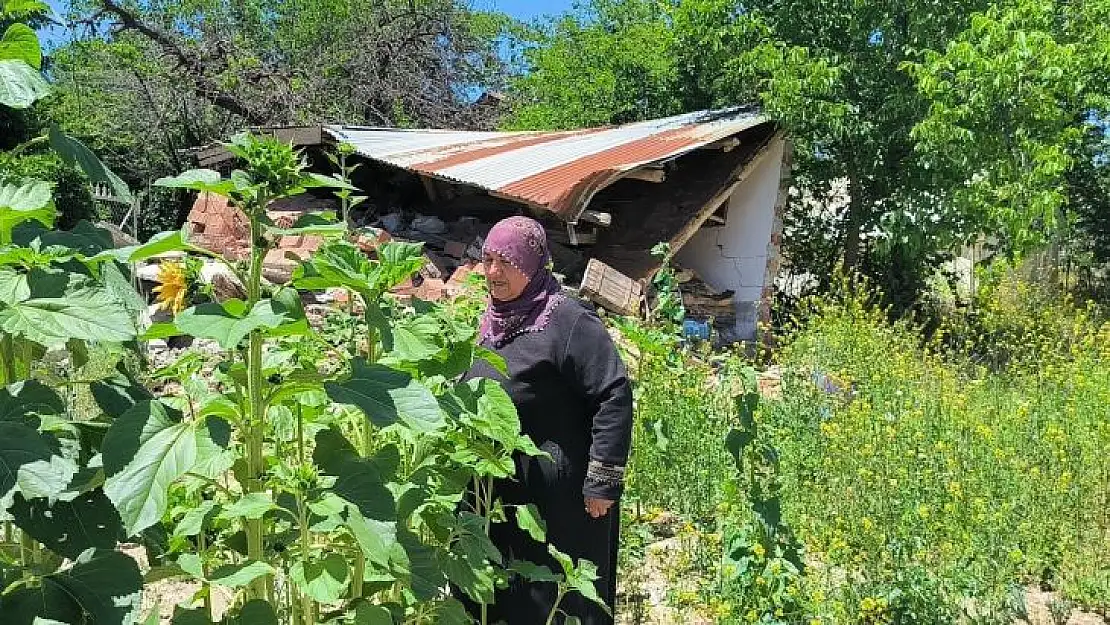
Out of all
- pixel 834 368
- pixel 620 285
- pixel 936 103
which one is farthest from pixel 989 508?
pixel 936 103

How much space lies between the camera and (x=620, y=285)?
779 centimetres

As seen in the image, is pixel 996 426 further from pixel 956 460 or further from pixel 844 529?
pixel 844 529

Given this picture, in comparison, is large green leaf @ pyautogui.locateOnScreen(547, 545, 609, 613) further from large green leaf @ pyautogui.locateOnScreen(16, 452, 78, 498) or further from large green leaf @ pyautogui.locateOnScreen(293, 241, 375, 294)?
large green leaf @ pyautogui.locateOnScreen(16, 452, 78, 498)

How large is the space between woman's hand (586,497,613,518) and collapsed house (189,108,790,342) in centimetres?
479

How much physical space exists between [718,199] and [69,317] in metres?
8.00

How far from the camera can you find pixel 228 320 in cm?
125

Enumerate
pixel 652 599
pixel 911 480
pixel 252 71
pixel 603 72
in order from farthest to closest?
1. pixel 252 71
2. pixel 603 72
3. pixel 911 480
4. pixel 652 599

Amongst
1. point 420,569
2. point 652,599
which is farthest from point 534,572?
point 652,599

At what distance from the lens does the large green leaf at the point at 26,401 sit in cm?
121

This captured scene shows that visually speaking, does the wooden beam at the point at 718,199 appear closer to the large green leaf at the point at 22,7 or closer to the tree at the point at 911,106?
the tree at the point at 911,106

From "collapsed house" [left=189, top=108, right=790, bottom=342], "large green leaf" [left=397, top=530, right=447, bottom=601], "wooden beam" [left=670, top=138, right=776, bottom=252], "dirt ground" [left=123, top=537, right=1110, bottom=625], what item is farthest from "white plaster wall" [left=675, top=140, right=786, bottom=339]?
"large green leaf" [left=397, top=530, right=447, bottom=601]

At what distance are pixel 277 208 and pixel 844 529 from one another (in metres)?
8.12

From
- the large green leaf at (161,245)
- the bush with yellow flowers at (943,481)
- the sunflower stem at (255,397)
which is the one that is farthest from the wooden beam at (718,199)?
the large green leaf at (161,245)

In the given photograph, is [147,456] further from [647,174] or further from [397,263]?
[647,174]
